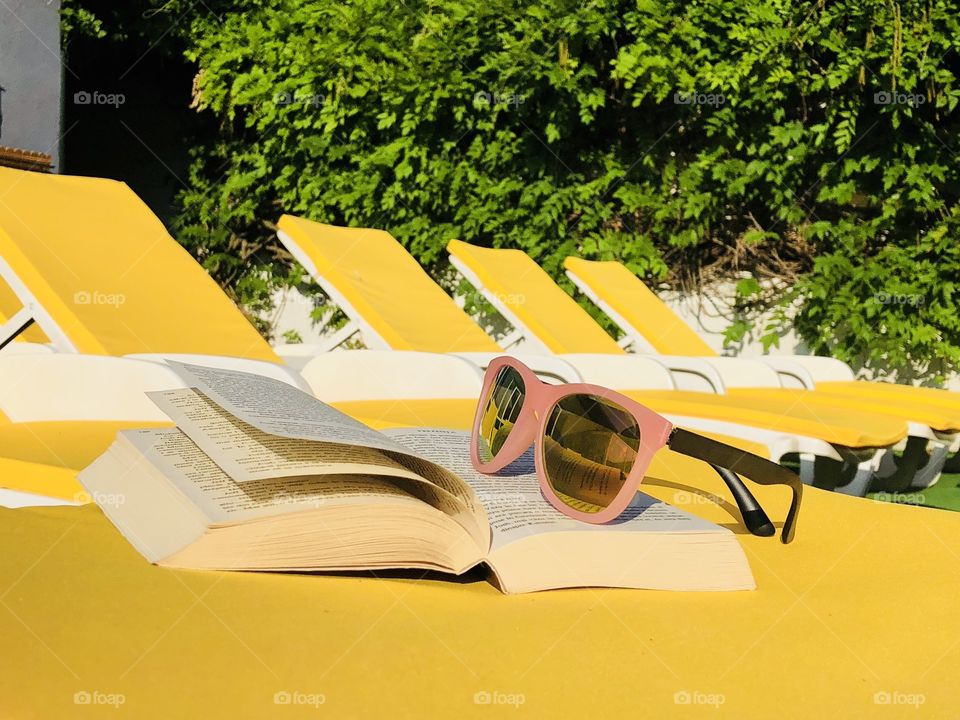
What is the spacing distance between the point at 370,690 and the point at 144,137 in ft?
25.6

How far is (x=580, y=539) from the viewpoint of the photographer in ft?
3.36

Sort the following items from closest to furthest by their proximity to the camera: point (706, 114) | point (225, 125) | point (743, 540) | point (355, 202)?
point (743, 540), point (706, 114), point (355, 202), point (225, 125)

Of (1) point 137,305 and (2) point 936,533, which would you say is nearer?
(2) point 936,533

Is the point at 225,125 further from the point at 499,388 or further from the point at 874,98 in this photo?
the point at 499,388

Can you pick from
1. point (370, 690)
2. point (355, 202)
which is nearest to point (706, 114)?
point (355, 202)

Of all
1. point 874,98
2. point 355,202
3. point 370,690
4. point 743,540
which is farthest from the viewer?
point 355,202

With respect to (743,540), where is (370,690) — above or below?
above

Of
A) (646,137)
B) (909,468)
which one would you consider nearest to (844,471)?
(909,468)

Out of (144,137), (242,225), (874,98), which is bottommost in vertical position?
(242,225)
